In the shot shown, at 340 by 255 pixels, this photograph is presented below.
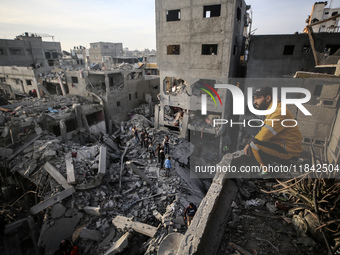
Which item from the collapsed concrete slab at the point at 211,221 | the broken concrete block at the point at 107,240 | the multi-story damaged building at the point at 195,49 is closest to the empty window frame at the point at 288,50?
the multi-story damaged building at the point at 195,49

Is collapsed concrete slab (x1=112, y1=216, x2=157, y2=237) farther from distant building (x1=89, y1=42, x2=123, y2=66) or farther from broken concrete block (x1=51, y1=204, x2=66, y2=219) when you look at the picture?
distant building (x1=89, y1=42, x2=123, y2=66)

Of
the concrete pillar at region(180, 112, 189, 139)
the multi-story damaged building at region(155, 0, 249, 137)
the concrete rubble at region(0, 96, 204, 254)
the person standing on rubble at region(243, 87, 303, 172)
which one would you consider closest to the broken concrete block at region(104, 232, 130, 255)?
the concrete rubble at region(0, 96, 204, 254)

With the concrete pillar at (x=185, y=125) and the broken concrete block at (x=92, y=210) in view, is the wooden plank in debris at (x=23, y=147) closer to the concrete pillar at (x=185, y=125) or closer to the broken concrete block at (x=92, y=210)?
the broken concrete block at (x=92, y=210)

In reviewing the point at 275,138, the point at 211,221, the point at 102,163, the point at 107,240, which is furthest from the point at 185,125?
the point at 211,221

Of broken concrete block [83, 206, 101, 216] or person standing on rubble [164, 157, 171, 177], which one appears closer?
broken concrete block [83, 206, 101, 216]

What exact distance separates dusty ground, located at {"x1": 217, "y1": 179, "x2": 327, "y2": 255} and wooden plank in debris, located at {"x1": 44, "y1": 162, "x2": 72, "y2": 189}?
800 cm

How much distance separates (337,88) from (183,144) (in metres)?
10.8

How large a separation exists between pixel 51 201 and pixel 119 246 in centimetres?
392

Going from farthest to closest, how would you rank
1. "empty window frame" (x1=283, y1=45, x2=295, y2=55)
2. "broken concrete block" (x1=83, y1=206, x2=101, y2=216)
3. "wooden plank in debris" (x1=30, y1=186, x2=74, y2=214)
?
"empty window frame" (x1=283, y1=45, x2=295, y2=55), "broken concrete block" (x1=83, y1=206, x2=101, y2=216), "wooden plank in debris" (x1=30, y1=186, x2=74, y2=214)

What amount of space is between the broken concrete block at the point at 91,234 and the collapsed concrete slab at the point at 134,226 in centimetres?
70

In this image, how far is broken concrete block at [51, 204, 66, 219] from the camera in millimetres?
8109

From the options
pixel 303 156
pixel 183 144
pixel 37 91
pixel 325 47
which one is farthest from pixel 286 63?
pixel 37 91

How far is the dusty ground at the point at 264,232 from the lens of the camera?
3051mm

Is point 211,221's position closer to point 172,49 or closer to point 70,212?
point 70,212
